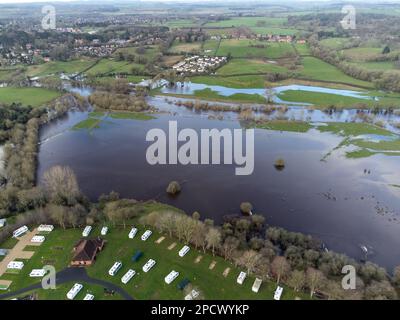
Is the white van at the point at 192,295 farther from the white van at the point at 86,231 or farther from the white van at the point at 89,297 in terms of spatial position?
the white van at the point at 86,231

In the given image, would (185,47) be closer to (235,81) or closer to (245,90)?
(235,81)

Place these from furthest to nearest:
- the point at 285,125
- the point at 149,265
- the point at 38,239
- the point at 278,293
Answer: the point at 285,125
the point at 38,239
the point at 149,265
the point at 278,293

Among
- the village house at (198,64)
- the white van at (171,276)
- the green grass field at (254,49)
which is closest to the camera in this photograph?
the white van at (171,276)

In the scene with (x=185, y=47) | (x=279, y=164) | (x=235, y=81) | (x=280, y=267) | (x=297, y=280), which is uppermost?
(x=185, y=47)

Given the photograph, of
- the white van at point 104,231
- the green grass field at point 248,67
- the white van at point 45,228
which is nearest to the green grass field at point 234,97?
the green grass field at point 248,67

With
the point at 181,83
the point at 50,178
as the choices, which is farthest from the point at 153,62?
the point at 50,178

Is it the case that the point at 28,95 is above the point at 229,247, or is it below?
above

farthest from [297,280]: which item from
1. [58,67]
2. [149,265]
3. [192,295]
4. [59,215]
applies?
[58,67]
